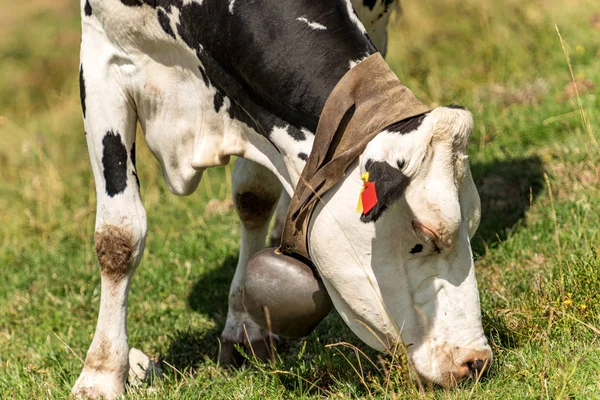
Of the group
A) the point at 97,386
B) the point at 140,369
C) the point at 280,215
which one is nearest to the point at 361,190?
the point at 97,386

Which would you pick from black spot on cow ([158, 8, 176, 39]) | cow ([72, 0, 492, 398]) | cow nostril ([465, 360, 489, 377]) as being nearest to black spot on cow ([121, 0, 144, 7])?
cow ([72, 0, 492, 398])

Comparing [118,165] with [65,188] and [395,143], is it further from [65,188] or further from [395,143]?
[65,188]

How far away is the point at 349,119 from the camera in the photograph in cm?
347

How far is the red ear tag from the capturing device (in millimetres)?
Result: 3062

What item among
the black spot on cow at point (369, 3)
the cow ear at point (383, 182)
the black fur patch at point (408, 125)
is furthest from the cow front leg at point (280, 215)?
the cow ear at point (383, 182)

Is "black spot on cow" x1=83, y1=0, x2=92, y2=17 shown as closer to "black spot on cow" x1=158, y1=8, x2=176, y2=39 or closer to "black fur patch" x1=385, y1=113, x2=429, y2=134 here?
"black spot on cow" x1=158, y1=8, x2=176, y2=39

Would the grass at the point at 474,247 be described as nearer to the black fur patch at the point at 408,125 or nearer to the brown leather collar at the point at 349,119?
the brown leather collar at the point at 349,119

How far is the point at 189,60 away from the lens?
13.6 ft

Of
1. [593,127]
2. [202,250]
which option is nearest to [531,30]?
[593,127]

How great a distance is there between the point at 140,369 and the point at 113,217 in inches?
31.3

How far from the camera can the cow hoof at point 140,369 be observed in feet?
14.3

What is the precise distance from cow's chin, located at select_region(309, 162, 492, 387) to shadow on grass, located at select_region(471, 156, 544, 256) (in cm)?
189

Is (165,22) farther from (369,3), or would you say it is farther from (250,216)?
(250,216)

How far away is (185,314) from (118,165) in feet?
4.61
